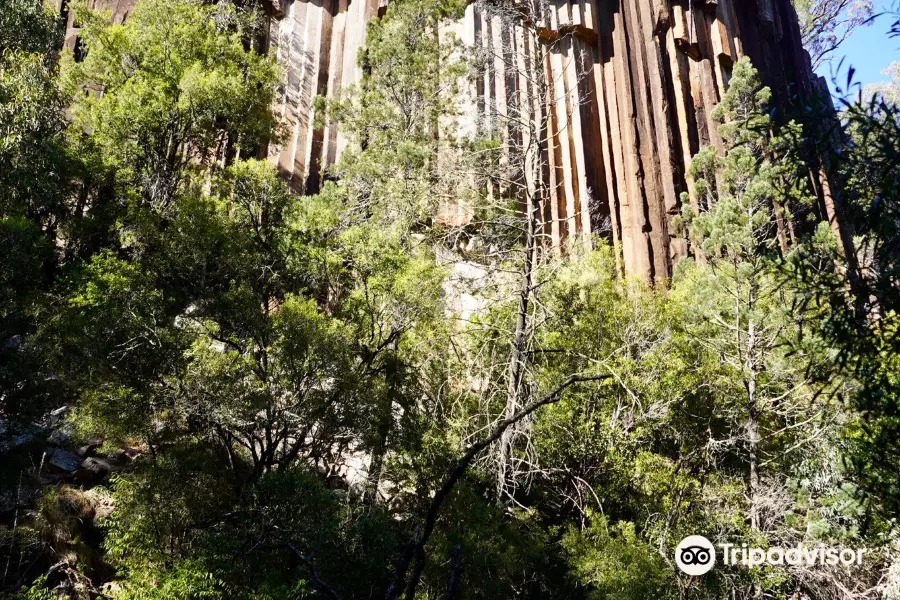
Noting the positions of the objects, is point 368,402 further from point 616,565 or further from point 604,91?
point 604,91

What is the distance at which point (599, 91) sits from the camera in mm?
28391

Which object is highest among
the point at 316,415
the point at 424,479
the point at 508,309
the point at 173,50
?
the point at 173,50

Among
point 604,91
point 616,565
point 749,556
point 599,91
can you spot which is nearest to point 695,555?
point 749,556

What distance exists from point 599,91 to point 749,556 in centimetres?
2111

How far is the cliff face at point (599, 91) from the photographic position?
81.0 ft

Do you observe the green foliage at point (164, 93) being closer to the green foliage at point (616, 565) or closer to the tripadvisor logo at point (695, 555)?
the green foliage at point (616, 565)

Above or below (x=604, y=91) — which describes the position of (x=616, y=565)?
below

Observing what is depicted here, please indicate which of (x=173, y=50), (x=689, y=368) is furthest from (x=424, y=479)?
(x=173, y=50)

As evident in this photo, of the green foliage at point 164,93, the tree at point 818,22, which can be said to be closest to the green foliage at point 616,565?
the green foliage at point 164,93

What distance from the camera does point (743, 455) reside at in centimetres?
1407

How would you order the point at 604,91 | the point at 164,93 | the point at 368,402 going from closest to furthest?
the point at 368,402 → the point at 164,93 → the point at 604,91

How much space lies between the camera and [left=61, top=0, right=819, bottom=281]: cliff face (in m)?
24.7

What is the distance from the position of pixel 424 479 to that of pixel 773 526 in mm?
6769

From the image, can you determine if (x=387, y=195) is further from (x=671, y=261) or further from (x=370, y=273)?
(x=671, y=261)
